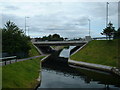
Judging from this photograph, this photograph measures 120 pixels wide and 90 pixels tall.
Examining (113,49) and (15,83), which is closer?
(15,83)

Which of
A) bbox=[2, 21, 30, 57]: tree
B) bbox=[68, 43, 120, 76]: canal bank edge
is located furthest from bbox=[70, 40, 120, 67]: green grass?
bbox=[2, 21, 30, 57]: tree

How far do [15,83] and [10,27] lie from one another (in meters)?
39.4

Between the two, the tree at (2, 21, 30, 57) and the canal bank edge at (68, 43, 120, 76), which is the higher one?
the tree at (2, 21, 30, 57)

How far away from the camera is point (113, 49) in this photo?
52906 millimetres

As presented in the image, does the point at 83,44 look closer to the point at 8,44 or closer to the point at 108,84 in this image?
the point at 8,44

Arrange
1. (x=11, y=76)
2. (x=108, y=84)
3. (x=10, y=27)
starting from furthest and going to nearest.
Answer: (x=10, y=27) → (x=108, y=84) → (x=11, y=76)

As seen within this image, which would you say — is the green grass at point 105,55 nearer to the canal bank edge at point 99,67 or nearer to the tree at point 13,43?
the canal bank edge at point 99,67

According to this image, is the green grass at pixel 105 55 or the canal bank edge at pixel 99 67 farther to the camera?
the green grass at pixel 105 55

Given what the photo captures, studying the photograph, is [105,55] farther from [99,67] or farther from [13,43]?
[13,43]

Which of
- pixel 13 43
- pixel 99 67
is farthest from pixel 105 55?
pixel 13 43

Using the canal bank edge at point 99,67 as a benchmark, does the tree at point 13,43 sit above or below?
above

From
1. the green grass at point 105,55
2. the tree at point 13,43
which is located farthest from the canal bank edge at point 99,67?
the tree at point 13,43

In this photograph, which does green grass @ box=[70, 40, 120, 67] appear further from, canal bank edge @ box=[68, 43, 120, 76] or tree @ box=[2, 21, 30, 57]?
tree @ box=[2, 21, 30, 57]

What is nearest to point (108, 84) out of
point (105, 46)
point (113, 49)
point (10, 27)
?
point (113, 49)
